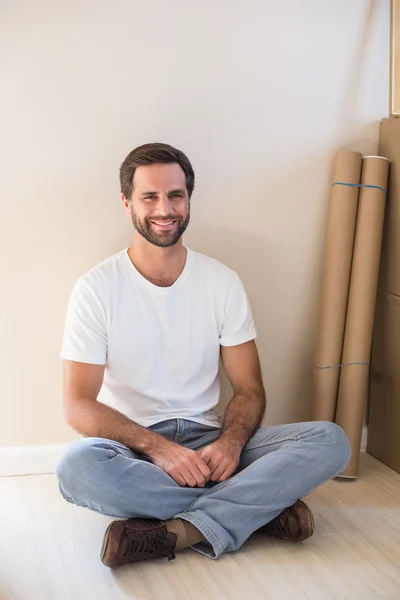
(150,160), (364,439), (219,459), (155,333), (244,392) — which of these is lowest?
(364,439)

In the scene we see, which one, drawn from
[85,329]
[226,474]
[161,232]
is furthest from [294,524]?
[161,232]

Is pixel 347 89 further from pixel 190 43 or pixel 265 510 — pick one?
pixel 265 510

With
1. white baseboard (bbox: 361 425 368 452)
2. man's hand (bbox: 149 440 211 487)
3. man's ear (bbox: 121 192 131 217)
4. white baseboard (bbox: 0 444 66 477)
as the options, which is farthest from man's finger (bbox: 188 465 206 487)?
white baseboard (bbox: 361 425 368 452)

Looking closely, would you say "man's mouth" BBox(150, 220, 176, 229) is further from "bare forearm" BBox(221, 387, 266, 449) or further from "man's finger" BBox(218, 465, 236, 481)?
"man's finger" BBox(218, 465, 236, 481)

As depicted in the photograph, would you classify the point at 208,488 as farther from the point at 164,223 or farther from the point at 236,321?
the point at 164,223

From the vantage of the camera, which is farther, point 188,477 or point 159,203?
point 159,203

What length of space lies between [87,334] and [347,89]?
137 cm

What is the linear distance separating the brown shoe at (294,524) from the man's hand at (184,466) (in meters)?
0.25

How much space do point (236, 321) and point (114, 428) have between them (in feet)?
1.88

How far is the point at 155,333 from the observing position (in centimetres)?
263

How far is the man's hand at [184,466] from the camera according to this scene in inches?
Answer: 92.7

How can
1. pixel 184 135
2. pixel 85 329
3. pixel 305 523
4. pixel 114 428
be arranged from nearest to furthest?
pixel 305 523
pixel 114 428
pixel 85 329
pixel 184 135

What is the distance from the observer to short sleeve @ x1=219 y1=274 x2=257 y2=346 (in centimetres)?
271

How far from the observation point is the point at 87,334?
255cm
